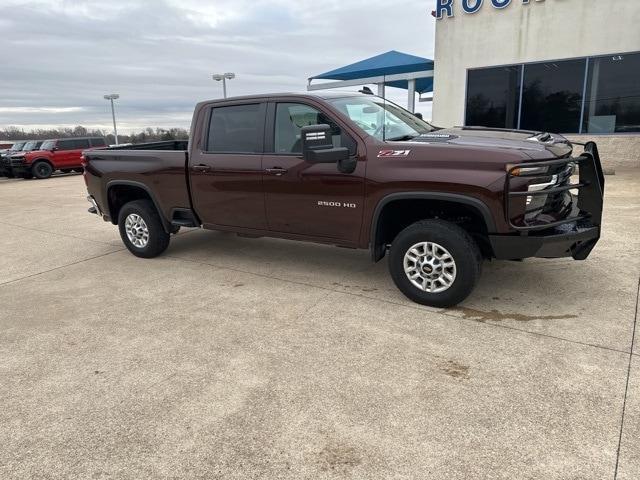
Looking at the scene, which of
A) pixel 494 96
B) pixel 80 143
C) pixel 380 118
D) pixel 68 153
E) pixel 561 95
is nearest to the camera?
pixel 380 118

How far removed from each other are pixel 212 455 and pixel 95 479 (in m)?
0.55

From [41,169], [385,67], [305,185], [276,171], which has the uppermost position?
[385,67]

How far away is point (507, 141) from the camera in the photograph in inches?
157

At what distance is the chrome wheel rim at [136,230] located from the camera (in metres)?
6.14

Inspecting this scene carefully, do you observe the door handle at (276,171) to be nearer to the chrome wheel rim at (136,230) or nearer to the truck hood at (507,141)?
the truck hood at (507,141)

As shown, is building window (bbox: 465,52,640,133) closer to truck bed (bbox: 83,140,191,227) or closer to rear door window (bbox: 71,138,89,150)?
truck bed (bbox: 83,140,191,227)

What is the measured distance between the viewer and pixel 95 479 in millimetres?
2318

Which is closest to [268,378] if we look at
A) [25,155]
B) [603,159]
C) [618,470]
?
[618,470]

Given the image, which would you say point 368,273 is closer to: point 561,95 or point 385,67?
point 561,95

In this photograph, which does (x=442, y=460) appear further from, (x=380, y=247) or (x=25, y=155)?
(x=25, y=155)

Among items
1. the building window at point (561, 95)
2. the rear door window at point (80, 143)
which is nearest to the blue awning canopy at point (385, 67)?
the building window at point (561, 95)

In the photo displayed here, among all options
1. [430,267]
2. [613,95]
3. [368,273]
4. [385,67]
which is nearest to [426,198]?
[430,267]

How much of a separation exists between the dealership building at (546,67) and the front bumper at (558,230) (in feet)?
34.5

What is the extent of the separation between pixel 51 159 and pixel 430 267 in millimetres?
21864
